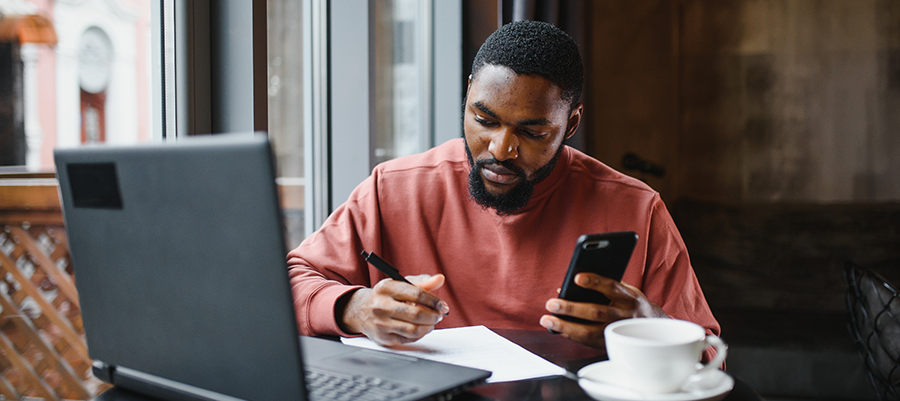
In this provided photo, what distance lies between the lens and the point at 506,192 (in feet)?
3.79

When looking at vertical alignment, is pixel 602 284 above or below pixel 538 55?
below

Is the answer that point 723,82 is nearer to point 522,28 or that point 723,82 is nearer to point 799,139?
point 799,139

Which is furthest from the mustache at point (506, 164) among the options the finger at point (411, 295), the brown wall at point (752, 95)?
the brown wall at point (752, 95)

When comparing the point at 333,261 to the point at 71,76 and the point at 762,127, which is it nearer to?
the point at 71,76

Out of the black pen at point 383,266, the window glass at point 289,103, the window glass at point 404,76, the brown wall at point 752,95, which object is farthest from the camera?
the brown wall at point 752,95

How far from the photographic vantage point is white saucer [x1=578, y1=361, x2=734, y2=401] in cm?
59

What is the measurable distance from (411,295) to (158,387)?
338 mm

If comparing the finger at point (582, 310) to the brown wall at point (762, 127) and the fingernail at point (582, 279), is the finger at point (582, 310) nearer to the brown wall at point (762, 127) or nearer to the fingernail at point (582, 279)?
the fingernail at point (582, 279)

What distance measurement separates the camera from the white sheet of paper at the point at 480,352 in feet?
2.43

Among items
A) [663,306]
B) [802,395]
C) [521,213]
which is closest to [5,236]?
[521,213]

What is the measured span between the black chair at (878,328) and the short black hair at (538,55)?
0.78 m

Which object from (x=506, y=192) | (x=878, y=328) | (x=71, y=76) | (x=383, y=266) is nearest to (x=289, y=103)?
(x=71, y=76)

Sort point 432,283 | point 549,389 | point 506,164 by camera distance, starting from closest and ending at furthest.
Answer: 1. point 549,389
2. point 432,283
3. point 506,164

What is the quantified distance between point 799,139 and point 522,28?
268 centimetres
